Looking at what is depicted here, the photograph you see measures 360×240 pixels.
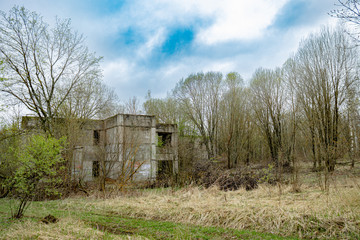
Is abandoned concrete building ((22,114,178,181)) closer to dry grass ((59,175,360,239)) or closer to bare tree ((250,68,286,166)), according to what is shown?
bare tree ((250,68,286,166))

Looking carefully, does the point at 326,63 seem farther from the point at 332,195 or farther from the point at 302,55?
the point at 332,195

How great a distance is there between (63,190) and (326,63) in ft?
55.9

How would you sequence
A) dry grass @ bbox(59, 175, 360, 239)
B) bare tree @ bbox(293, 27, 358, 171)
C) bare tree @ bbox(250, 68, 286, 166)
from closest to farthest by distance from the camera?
dry grass @ bbox(59, 175, 360, 239) < bare tree @ bbox(293, 27, 358, 171) < bare tree @ bbox(250, 68, 286, 166)

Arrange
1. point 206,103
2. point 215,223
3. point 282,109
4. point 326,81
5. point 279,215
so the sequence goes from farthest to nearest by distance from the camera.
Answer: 1. point 206,103
2. point 282,109
3. point 326,81
4. point 215,223
5. point 279,215

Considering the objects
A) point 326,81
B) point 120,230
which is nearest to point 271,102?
point 326,81

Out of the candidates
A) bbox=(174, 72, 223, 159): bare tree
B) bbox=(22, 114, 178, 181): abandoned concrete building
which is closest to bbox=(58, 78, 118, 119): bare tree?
bbox=(22, 114, 178, 181): abandoned concrete building

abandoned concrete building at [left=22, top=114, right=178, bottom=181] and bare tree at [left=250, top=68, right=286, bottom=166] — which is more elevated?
bare tree at [left=250, top=68, right=286, bottom=166]

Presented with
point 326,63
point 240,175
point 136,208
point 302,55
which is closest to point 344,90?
point 326,63

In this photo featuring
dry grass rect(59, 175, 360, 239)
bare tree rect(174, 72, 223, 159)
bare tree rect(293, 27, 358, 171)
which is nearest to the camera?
dry grass rect(59, 175, 360, 239)

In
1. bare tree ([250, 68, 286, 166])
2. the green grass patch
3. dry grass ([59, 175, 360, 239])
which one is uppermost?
bare tree ([250, 68, 286, 166])

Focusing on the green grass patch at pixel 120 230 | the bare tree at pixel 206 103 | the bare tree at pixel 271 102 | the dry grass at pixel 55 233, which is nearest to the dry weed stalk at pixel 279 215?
the green grass patch at pixel 120 230

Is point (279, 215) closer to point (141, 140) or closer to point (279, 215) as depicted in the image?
point (279, 215)

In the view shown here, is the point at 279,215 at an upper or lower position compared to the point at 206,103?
lower

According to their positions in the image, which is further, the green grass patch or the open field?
the green grass patch
